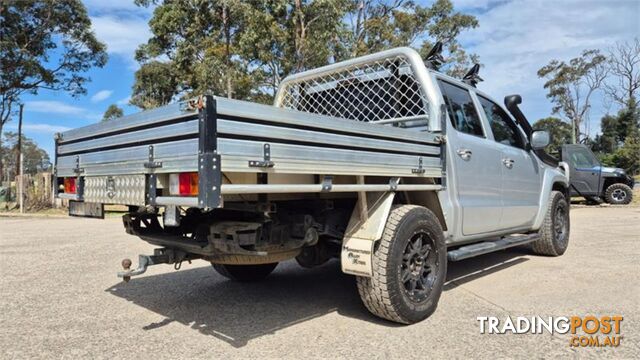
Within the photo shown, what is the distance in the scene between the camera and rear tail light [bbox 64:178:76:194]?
4200mm

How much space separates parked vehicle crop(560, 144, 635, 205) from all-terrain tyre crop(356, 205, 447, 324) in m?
14.9

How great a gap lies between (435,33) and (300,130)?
27992mm

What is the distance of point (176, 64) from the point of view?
77.7 feet

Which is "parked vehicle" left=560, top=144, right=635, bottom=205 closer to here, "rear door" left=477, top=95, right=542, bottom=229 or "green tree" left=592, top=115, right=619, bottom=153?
"rear door" left=477, top=95, right=542, bottom=229

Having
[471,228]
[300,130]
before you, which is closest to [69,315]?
[300,130]

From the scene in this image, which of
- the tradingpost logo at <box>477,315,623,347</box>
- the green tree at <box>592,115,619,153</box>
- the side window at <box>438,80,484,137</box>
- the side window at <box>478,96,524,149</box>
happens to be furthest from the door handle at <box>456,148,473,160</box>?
the green tree at <box>592,115,619,153</box>

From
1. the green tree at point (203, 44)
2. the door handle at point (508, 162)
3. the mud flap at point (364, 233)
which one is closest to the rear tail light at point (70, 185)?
the mud flap at point (364, 233)

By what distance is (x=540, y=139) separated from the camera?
5957 millimetres

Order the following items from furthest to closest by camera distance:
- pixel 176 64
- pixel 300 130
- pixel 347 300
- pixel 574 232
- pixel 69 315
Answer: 1. pixel 176 64
2. pixel 574 232
3. pixel 347 300
4. pixel 69 315
5. pixel 300 130

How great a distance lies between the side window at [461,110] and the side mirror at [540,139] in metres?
1.19

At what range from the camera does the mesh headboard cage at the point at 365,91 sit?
4.73 m

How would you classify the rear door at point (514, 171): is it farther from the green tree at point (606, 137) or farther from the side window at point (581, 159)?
the green tree at point (606, 137)

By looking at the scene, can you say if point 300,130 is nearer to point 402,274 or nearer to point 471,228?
point 402,274

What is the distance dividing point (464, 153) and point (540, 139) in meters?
1.86
